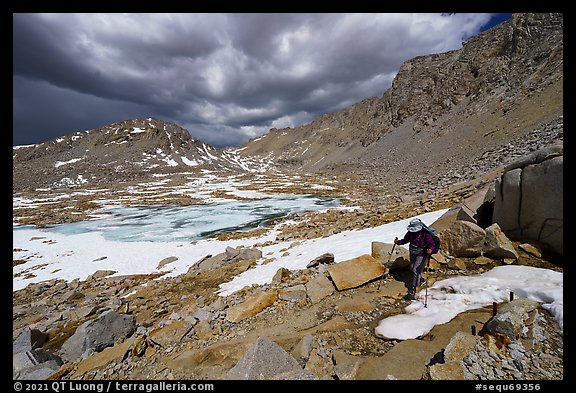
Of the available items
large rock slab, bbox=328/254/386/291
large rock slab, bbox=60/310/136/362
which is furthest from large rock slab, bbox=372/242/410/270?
large rock slab, bbox=60/310/136/362

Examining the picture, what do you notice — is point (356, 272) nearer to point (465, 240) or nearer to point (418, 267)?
point (418, 267)

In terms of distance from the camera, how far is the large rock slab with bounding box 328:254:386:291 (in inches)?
276

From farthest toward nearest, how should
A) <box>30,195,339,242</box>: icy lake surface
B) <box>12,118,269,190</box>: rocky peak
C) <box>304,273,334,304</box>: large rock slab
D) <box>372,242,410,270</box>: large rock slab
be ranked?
<box>12,118,269,190</box>: rocky peak
<box>30,195,339,242</box>: icy lake surface
<box>372,242,410,270</box>: large rock slab
<box>304,273,334,304</box>: large rock slab

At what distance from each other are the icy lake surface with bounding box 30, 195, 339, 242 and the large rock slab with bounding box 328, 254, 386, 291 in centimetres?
1641

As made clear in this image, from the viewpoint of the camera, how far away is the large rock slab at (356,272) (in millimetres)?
7004

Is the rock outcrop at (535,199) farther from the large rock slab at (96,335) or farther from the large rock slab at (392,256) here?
the large rock slab at (96,335)

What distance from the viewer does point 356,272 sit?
7285 millimetres

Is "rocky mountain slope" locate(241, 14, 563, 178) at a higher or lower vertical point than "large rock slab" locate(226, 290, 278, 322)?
higher

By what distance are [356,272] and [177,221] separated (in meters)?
25.4

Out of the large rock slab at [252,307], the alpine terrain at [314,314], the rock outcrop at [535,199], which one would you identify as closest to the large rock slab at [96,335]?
the alpine terrain at [314,314]

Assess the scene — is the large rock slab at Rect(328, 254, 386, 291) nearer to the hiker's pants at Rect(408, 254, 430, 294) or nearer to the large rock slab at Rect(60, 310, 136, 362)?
the hiker's pants at Rect(408, 254, 430, 294)

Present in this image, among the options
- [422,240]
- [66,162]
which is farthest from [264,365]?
[66,162]
